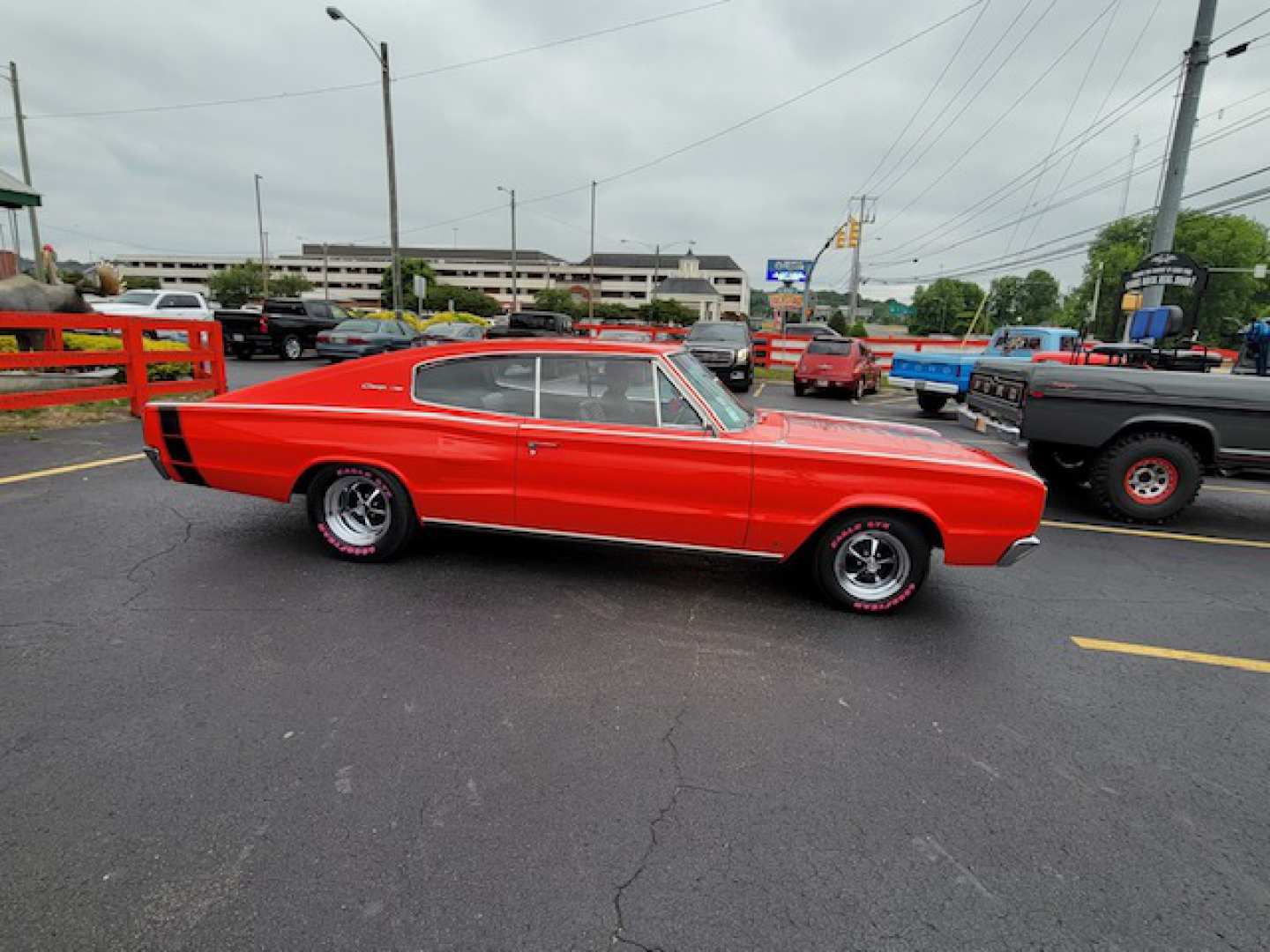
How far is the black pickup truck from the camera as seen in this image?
6117 millimetres

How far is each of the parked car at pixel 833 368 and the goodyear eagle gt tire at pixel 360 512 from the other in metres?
14.3

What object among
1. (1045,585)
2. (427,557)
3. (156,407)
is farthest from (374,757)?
(1045,585)

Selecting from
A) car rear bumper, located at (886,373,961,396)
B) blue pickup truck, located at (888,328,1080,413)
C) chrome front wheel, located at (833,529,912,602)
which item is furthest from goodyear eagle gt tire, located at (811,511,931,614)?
car rear bumper, located at (886,373,961,396)

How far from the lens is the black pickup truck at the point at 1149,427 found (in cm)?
612

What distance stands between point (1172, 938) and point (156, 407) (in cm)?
570

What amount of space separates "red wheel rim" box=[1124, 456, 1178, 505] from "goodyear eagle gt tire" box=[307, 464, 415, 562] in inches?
259

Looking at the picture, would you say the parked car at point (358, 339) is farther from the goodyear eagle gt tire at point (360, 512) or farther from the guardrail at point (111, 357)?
the goodyear eagle gt tire at point (360, 512)

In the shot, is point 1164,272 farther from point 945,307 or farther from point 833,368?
point 945,307

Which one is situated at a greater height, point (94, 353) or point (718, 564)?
point (94, 353)

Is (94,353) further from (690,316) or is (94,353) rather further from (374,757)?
(690,316)

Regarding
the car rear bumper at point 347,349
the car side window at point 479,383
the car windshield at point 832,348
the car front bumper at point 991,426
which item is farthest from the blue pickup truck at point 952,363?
the car rear bumper at point 347,349

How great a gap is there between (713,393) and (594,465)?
0.97 metres

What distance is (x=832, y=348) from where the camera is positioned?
17.4 metres

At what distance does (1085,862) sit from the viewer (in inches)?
85.7
